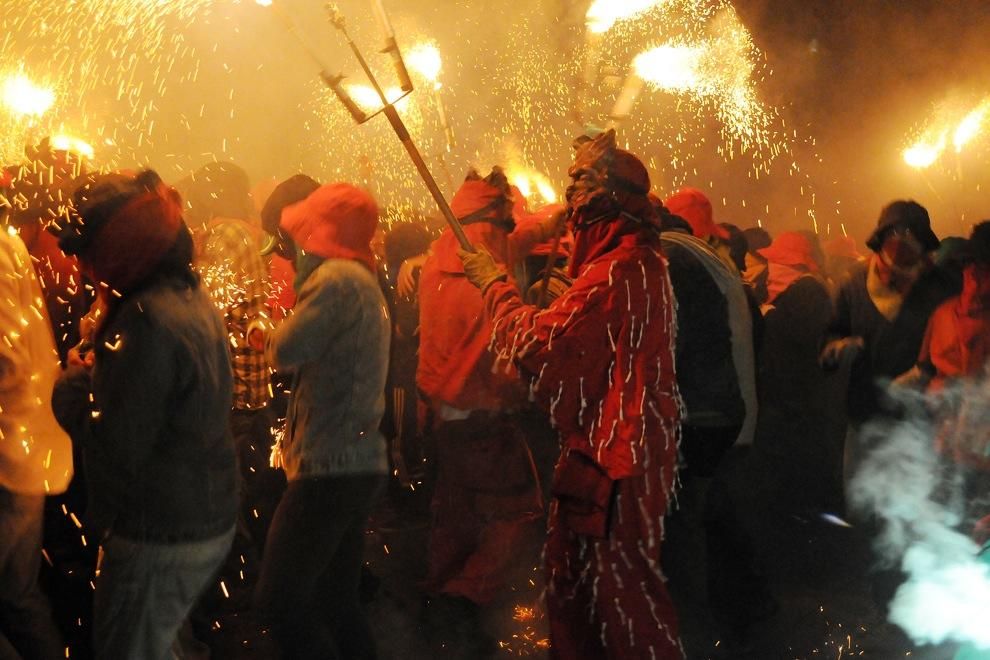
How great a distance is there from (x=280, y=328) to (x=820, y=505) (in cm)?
429

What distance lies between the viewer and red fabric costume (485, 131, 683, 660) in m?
3.14

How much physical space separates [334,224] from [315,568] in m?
1.24

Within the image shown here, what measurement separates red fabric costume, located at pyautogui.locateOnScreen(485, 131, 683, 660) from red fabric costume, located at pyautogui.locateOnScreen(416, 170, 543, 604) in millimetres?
1399

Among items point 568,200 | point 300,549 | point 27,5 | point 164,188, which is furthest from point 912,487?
point 27,5

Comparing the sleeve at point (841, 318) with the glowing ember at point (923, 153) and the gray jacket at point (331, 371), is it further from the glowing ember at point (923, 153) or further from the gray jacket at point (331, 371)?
the glowing ember at point (923, 153)

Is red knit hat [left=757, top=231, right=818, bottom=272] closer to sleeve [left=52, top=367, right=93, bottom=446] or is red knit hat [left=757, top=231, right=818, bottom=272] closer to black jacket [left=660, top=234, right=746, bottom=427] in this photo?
black jacket [left=660, top=234, right=746, bottom=427]

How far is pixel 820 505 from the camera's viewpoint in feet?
20.6

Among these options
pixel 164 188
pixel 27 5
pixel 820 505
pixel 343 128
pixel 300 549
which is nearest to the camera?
pixel 164 188

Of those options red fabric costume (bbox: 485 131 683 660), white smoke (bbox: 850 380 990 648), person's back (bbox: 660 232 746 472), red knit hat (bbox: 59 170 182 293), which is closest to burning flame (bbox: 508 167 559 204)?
white smoke (bbox: 850 380 990 648)

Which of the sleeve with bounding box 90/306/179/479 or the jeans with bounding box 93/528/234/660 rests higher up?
the sleeve with bounding box 90/306/179/479

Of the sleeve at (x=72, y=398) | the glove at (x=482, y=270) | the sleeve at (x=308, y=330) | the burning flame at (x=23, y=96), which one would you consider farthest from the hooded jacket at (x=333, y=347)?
the burning flame at (x=23, y=96)

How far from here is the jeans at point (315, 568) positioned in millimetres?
3238

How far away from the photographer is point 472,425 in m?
4.74

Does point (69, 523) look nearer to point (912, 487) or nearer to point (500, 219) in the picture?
point (500, 219)
